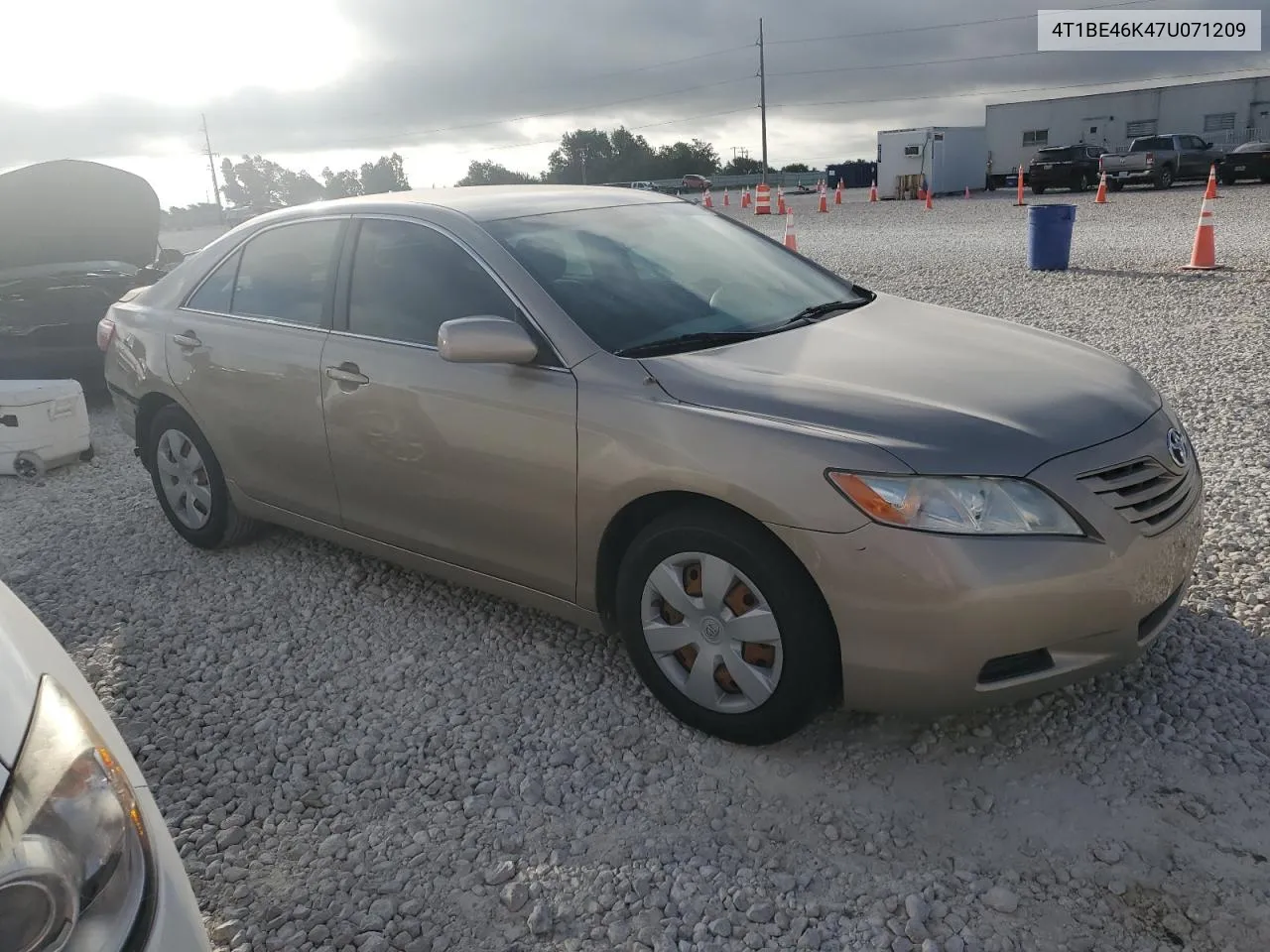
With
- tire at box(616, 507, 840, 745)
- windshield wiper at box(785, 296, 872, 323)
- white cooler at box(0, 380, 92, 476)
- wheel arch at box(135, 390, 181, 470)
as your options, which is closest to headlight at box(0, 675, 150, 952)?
tire at box(616, 507, 840, 745)

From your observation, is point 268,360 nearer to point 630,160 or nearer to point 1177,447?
point 1177,447

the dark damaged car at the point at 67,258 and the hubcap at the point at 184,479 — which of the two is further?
the dark damaged car at the point at 67,258

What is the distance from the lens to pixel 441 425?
11.1 feet

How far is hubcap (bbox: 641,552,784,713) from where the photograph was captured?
275 cm

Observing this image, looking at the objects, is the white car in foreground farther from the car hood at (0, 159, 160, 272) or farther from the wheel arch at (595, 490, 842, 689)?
the car hood at (0, 159, 160, 272)

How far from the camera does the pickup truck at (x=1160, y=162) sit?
2827 centimetres

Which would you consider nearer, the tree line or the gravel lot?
the gravel lot

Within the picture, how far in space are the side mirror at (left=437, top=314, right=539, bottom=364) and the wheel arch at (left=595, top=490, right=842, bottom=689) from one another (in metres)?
0.59

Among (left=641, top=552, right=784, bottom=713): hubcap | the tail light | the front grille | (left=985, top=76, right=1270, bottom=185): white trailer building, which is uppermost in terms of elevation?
(left=985, top=76, right=1270, bottom=185): white trailer building

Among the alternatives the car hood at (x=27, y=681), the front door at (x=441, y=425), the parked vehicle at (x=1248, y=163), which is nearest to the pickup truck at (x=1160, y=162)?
the parked vehicle at (x=1248, y=163)

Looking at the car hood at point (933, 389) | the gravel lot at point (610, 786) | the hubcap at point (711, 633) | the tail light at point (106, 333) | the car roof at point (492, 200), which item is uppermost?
the car roof at point (492, 200)

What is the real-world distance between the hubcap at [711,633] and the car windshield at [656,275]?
2.50 feet

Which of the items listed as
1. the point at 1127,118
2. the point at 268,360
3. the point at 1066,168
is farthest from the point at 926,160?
the point at 268,360

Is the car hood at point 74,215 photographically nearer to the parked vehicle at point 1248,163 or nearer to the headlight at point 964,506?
the headlight at point 964,506
